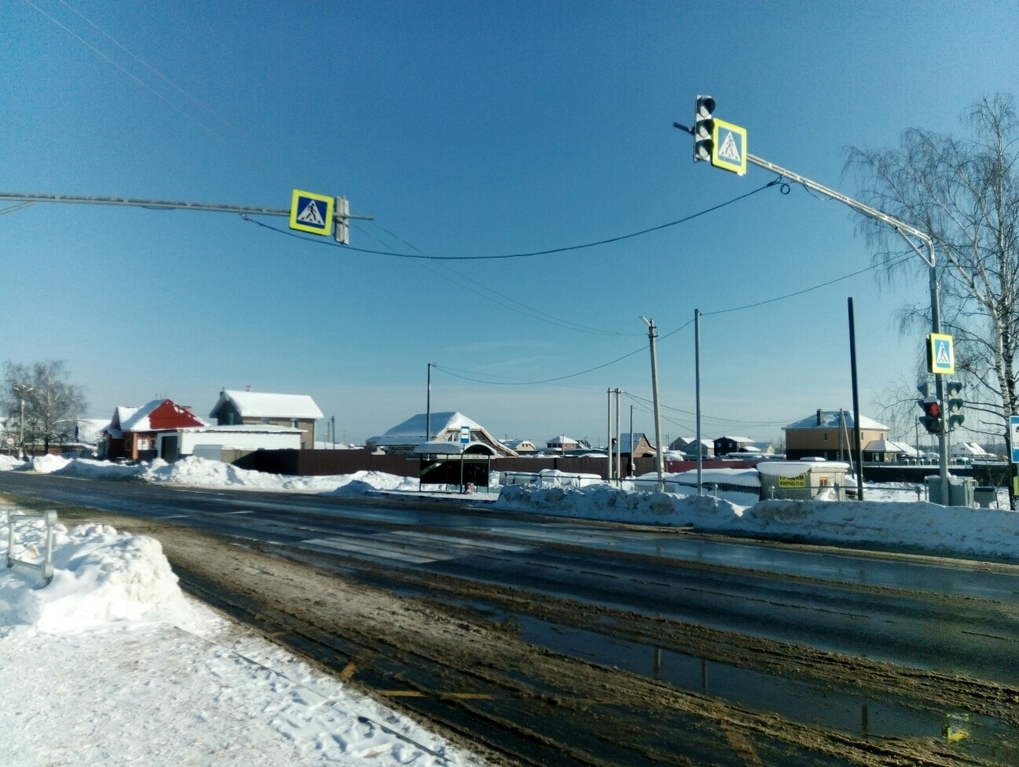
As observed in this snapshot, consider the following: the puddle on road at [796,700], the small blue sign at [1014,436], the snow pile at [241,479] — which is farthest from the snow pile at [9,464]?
the small blue sign at [1014,436]

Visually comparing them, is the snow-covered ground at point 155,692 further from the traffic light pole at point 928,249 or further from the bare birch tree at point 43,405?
the bare birch tree at point 43,405

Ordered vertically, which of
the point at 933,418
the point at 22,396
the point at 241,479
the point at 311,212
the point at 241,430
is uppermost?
the point at 22,396

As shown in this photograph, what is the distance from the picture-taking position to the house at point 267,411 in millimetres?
74594

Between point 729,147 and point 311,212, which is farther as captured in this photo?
point 311,212

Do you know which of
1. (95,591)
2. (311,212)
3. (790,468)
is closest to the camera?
(95,591)

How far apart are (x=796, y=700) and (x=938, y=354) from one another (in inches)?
602

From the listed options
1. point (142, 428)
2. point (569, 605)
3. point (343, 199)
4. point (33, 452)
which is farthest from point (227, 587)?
point (33, 452)

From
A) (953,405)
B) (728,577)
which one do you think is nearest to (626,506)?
(953,405)

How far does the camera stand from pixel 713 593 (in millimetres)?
10070

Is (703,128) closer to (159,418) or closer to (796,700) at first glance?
(796,700)

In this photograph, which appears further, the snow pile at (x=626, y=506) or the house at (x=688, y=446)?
the house at (x=688, y=446)

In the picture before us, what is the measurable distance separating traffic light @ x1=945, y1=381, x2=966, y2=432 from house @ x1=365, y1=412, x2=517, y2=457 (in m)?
53.7

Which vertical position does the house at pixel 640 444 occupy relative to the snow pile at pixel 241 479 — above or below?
above

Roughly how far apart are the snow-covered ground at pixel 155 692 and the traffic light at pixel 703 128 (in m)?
9.08
